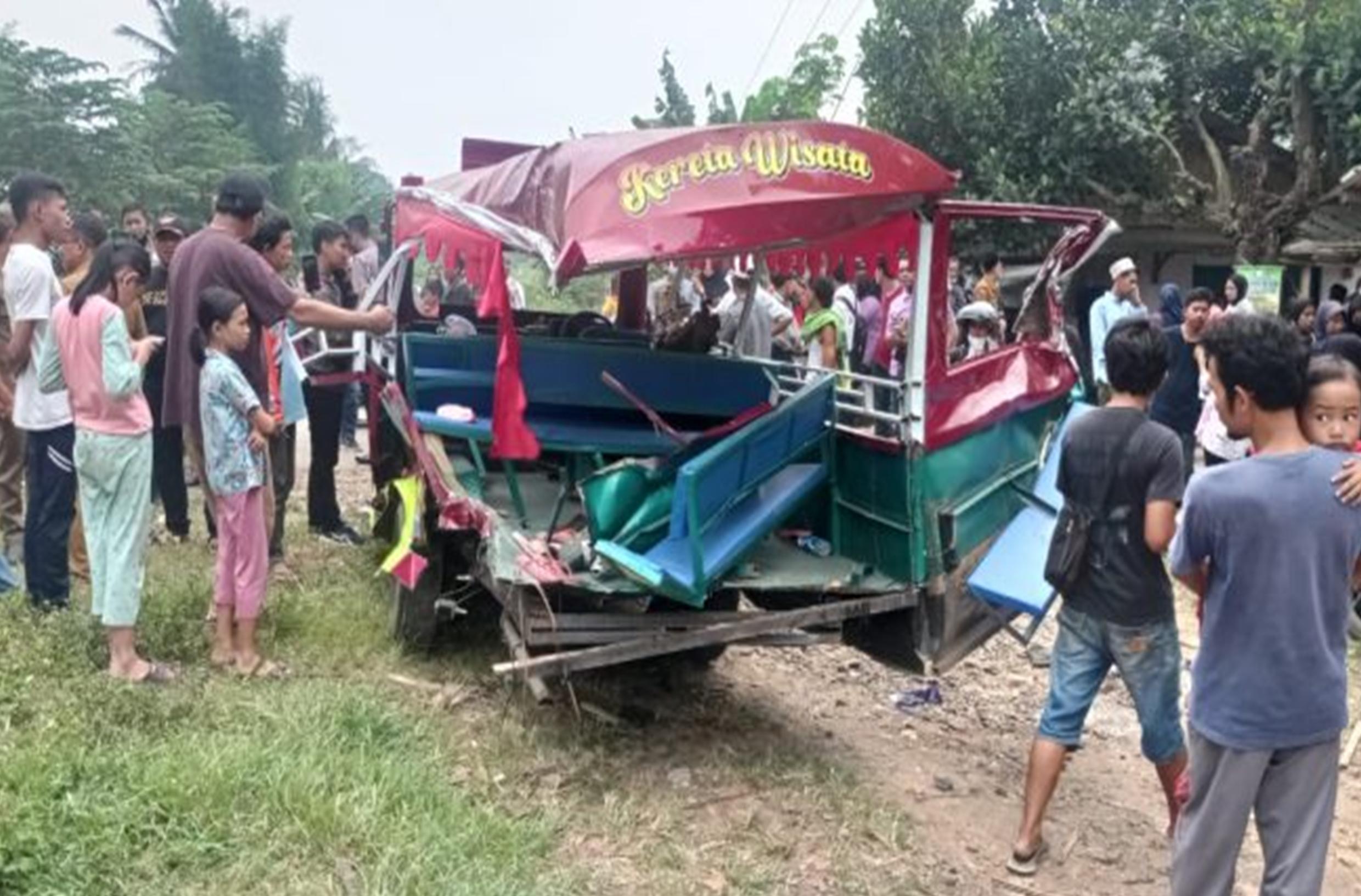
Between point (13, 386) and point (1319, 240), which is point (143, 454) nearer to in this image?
point (13, 386)

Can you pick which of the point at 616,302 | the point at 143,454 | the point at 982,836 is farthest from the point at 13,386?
the point at 982,836

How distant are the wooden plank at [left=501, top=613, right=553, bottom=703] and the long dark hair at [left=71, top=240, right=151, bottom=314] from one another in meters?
1.98

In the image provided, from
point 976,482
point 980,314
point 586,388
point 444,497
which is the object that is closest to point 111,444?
point 444,497

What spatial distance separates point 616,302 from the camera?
24.1 feet

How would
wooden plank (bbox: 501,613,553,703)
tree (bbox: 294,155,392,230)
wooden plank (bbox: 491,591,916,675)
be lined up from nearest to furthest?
wooden plank (bbox: 491,591,916,675) → wooden plank (bbox: 501,613,553,703) → tree (bbox: 294,155,392,230)

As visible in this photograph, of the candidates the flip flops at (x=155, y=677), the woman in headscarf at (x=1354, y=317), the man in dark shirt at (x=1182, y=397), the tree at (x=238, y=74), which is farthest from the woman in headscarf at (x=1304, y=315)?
the tree at (x=238, y=74)

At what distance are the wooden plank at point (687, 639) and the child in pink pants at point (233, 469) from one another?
1337 mm

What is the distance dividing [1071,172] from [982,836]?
14.2 m

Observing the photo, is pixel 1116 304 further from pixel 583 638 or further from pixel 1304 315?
pixel 583 638

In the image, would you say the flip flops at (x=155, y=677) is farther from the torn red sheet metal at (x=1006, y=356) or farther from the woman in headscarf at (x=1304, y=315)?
the woman in headscarf at (x=1304, y=315)

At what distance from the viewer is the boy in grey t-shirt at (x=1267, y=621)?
2779mm

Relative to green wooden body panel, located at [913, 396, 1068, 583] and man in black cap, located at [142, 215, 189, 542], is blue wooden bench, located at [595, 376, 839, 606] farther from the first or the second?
man in black cap, located at [142, 215, 189, 542]

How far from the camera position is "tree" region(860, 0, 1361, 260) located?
48.9 feet

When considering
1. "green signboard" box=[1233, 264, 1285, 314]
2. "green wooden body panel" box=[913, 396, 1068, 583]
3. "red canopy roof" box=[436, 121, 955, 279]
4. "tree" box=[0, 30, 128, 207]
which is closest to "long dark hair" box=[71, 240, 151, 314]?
"red canopy roof" box=[436, 121, 955, 279]
